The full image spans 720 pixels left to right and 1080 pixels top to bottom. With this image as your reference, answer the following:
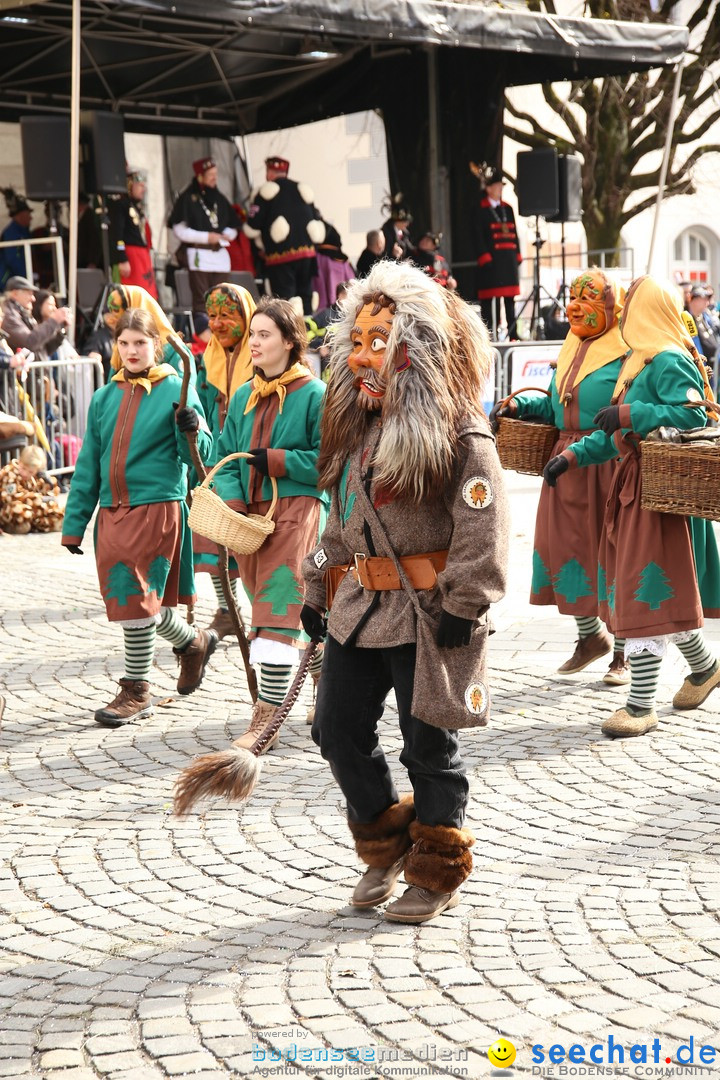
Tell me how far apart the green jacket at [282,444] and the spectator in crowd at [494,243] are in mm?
11610

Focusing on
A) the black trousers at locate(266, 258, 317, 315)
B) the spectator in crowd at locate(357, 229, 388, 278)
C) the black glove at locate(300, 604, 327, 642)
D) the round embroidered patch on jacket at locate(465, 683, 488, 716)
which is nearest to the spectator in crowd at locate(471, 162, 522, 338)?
the spectator in crowd at locate(357, 229, 388, 278)

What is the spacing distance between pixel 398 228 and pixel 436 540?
13721 millimetres

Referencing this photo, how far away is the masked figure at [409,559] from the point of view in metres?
3.85

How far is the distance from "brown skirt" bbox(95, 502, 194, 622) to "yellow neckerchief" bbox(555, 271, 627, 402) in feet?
6.38

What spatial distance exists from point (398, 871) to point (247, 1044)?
102 cm

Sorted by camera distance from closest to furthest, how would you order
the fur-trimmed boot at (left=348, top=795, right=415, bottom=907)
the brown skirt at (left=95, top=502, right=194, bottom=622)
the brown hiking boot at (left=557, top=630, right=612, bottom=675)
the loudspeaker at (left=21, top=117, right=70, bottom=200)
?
1. the fur-trimmed boot at (left=348, top=795, right=415, bottom=907)
2. the brown skirt at (left=95, top=502, right=194, bottom=622)
3. the brown hiking boot at (left=557, top=630, right=612, bottom=675)
4. the loudspeaker at (left=21, top=117, right=70, bottom=200)

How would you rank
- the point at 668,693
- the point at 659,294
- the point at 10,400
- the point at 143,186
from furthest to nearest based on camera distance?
the point at 143,186, the point at 10,400, the point at 668,693, the point at 659,294

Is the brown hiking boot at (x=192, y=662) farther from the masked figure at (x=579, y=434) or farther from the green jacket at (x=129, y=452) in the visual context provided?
the masked figure at (x=579, y=434)

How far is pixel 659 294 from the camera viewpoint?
241 inches

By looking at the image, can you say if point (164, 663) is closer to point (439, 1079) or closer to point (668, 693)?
point (668, 693)

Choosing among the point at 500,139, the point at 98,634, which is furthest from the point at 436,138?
the point at 98,634

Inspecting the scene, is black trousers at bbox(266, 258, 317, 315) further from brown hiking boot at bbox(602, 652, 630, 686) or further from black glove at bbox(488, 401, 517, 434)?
brown hiking boot at bbox(602, 652, 630, 686)

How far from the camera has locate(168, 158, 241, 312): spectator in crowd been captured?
1642cm

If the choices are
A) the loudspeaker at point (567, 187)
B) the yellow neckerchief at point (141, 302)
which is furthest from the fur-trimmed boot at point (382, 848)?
the loudspeaker at point (567, 187)
